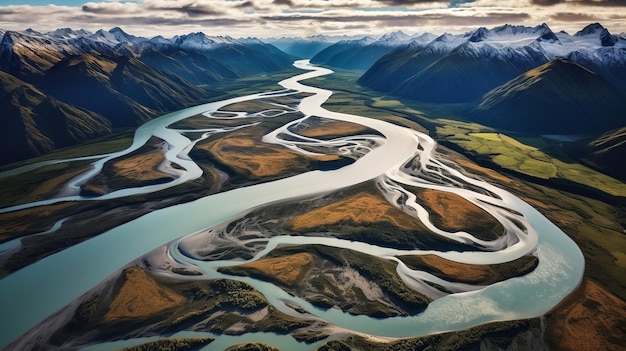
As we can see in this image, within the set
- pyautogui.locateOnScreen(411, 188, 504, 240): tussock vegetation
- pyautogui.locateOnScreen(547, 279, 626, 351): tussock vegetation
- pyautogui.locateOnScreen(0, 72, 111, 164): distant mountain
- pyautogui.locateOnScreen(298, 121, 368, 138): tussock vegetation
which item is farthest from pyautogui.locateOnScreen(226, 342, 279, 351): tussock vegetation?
pyautogui.locateOnScreen(0, 72, 111, 164): distant mountain

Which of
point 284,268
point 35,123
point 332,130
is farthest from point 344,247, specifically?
point 35,123

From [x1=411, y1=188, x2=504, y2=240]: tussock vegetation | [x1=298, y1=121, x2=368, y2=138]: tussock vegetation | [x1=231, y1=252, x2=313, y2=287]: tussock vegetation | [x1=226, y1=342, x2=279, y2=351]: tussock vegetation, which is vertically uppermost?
[x1=226, y1=342, x2=279, y2=351]: tussock vegetation

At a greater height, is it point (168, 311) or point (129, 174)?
point (168, 311)

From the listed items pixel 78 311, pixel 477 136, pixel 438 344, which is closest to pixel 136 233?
pixel 78 311

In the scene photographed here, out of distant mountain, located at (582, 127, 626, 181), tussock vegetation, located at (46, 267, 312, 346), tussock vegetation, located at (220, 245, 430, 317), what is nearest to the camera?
tussock vegetation, located at (46, 267, 312, 346)

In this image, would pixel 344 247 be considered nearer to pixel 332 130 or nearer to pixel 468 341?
pixel 468 341

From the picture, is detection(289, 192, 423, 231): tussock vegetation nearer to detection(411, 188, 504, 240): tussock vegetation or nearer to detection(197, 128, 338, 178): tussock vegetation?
detection(411, 188, 504, 240): tussock vegetation

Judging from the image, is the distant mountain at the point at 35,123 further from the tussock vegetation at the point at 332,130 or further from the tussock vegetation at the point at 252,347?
the tussock vegetation at the point at 252,347
